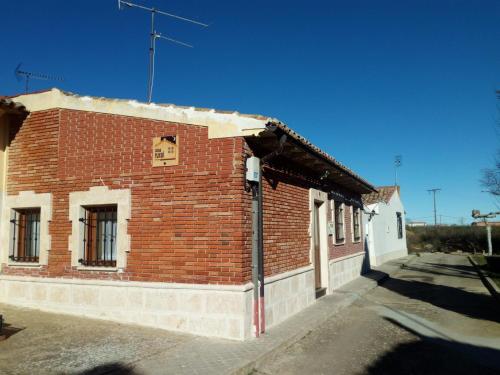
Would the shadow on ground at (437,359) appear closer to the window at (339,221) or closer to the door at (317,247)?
the door at (317,247)

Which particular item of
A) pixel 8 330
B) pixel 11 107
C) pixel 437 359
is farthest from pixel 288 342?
pixel 11 107

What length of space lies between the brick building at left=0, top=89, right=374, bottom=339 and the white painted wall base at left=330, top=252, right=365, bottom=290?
2.88 meters

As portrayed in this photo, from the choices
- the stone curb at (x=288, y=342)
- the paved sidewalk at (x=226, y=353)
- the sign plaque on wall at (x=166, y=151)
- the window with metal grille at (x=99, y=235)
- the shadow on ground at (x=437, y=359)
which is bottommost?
the shadow on ground at (x=437, y=359)

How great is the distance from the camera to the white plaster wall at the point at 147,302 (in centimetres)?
652

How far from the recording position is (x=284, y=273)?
8219 mm

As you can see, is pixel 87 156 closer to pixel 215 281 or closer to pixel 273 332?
pixel 215 281

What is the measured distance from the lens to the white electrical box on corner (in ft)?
22.4

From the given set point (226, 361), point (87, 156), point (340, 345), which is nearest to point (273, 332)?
point (340, 345)

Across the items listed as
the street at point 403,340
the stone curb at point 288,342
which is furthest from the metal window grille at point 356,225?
the street at point 403,340

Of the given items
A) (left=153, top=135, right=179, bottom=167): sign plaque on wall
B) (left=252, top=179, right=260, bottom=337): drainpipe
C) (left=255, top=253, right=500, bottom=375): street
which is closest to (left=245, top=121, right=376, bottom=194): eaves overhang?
(left=252, top=179, right=260, bottom=337): drainpipe

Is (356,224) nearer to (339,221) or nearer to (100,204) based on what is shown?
(339,221)

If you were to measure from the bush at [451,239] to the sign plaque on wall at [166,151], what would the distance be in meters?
35.5

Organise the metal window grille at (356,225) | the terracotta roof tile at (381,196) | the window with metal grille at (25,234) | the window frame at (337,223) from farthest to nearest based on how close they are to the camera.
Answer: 1. the terracotta roof tile at (381,196)
2. the metal window grille at (356,225)
3. the window frame at (337,223)
4. the window with metal grille at (25,234)

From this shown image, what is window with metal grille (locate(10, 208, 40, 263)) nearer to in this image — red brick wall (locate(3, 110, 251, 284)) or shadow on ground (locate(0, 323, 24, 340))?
red brick wall (locate(3, 110, 251, 284))
